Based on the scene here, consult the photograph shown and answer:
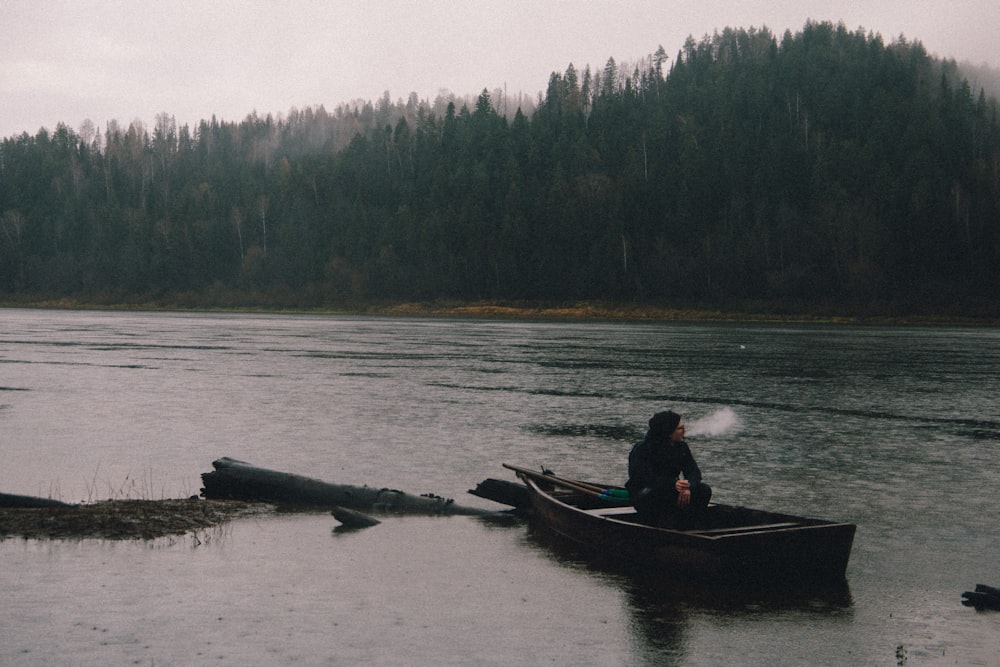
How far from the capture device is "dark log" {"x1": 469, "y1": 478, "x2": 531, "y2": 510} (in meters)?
14.6

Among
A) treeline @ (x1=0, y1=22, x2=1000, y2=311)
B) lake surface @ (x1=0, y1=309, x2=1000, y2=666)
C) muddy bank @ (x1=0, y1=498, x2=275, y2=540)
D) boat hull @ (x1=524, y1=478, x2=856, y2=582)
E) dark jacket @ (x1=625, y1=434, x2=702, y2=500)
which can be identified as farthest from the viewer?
treeline @ (x1=0, y1=22, x2=1000, y2=311)

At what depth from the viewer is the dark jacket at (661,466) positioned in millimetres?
11578

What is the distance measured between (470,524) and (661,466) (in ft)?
12.2

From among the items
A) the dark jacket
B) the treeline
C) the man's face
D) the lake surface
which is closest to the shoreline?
the treeline

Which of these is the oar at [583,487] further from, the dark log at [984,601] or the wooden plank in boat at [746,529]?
the dark log at [984,601]

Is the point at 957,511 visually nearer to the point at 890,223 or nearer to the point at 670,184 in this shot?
the point at 890,223

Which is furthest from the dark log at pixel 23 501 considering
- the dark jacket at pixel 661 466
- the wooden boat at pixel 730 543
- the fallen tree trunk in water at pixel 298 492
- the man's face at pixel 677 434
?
the man's face at pixel 677 434

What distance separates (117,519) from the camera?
520 inches

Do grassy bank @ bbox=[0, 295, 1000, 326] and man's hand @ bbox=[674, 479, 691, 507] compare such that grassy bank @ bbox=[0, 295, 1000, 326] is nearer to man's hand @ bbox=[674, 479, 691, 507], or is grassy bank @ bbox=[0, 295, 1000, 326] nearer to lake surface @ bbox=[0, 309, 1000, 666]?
lake surface @ bbox=[0, 309, 1000, 666]

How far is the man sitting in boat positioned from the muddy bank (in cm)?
636

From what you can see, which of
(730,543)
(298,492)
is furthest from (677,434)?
(298,492)

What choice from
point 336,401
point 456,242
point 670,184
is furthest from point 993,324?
point 336,401

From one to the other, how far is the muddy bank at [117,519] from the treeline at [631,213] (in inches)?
4368

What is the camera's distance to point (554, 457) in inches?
770
